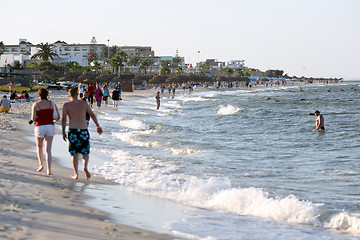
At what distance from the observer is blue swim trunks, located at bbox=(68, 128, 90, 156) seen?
7430 millimetres

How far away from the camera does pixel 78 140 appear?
745 cm

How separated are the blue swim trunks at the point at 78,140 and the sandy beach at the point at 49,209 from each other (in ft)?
1.75

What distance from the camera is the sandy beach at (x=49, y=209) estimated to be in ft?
15.6

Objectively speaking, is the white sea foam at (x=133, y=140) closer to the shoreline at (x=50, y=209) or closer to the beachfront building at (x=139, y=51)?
the shoreline at (x=50, y=209)

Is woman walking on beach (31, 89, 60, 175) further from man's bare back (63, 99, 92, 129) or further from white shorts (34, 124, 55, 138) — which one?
man's bare back (63, 99, 92, 129)

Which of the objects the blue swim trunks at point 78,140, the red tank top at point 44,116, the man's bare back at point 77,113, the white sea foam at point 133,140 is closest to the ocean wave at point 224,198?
the blue swim trunks at point 78,140

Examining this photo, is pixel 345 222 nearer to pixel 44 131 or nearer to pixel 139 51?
pixel 44 131

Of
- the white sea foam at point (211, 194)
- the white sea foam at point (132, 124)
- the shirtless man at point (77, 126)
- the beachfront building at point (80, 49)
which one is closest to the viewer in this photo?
the white sea foam at point (211, 194)

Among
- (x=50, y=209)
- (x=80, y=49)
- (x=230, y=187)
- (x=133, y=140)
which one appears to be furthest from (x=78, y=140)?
(x=80, y=49)

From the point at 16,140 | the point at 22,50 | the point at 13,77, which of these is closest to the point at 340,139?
the point at 16,140

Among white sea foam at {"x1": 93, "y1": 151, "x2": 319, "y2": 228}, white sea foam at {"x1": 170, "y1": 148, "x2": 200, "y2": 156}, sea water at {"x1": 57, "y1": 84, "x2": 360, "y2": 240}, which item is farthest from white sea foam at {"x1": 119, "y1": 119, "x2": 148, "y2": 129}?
white sea foam at {"x1": 93, "y1": 151, "x2": 319, "y2": 228}

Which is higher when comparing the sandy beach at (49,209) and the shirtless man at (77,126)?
the shirtless man at (77,126)

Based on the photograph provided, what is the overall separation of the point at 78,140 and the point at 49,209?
6.62 ft

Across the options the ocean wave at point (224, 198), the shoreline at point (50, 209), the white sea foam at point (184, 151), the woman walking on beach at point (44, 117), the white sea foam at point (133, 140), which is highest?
the woman walking on beach at point (44, 117)
